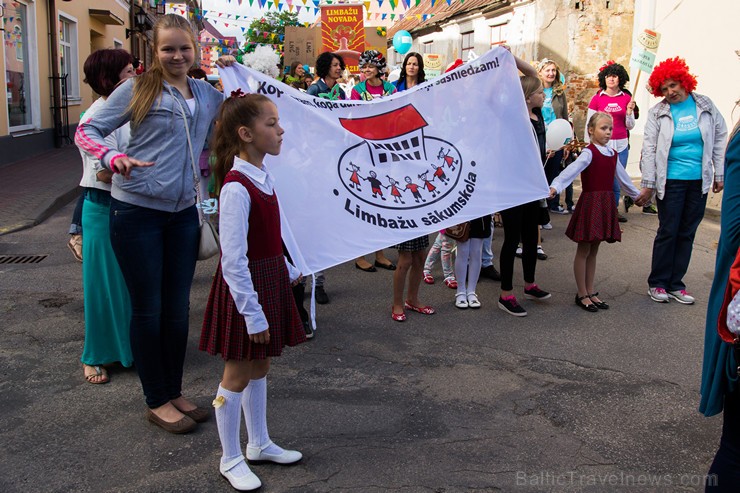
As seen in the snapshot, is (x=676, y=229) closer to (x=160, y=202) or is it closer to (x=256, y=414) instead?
(x=256, y=414)

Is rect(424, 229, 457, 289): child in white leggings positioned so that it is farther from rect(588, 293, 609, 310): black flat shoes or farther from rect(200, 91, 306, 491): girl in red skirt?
rect(200, 91, 306, 491): girl in red skirt

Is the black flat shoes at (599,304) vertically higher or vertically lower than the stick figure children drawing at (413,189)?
lower

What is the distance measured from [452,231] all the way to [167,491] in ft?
10.9

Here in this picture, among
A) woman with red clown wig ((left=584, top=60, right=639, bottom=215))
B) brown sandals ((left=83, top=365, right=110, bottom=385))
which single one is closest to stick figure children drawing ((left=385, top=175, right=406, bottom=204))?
brown sandals ((left=83, top=365, right=110, bottom=385))

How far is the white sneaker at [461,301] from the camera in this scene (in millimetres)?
5531

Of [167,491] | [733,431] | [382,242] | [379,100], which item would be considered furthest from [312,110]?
[733,431]

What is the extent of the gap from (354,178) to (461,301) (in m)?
1.72

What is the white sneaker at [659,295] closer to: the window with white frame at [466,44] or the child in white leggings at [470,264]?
the child in white leggings at [470,264]

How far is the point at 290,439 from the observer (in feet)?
10.8

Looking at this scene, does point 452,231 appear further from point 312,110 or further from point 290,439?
point 290,439

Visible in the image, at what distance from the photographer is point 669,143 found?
5.62 m

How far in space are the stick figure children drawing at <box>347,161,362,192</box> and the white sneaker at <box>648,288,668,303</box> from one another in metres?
2.95

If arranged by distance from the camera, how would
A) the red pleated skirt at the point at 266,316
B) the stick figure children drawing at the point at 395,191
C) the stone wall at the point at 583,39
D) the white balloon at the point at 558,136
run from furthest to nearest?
1. the stone wall at the point at 583,39
2. the white balloon at the point at 558,136
3. the stick figure children drawing at the point at 395,191
4. the red pleated skirt at the point at 266,316

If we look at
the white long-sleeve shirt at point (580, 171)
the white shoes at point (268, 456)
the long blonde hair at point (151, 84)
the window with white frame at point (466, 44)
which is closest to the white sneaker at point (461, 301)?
the white long-sleeve shirt at point (580, 171)
